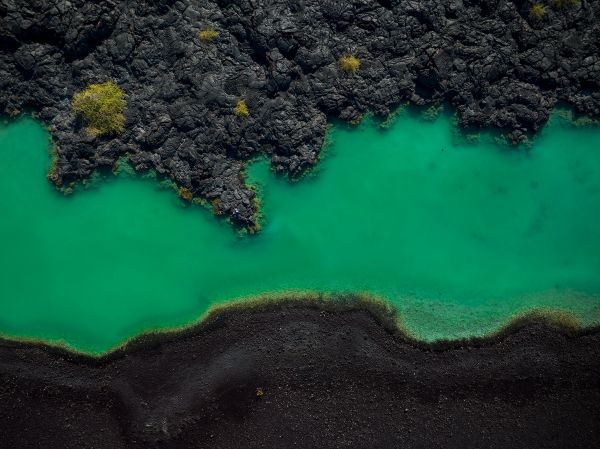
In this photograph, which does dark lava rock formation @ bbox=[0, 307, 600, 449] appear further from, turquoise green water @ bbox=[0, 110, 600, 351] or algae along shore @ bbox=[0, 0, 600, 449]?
turquoise green water @ bbox=[0, 110, 600, 351]

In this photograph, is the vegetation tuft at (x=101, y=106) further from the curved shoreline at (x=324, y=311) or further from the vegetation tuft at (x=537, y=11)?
the vegetation tuft at (x=537, y=11)

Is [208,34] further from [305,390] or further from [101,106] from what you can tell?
[305,390]

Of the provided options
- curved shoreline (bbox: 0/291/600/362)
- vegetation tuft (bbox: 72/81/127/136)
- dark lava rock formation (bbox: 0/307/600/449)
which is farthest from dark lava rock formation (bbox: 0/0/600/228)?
dark lava rock formation (bbox: 0/307/600/449)

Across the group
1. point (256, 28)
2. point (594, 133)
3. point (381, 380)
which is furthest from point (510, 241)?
point (256, 28)

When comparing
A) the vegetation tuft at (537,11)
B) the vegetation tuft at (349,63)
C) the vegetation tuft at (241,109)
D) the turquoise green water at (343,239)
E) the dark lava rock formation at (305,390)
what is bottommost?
the dark lava rock formation at (305,390)

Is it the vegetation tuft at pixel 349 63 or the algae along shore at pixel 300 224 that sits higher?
the vegetation tuft at pixel 349 63

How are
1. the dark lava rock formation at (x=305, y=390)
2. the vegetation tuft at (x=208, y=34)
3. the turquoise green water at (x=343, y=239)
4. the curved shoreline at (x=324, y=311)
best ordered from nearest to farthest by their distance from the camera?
the vegetation tuft at (x=208, y=34), the dark lava rock formation at (x=305, y=390), the curved shoreline at (x=324, y=311), the turquoise green water at (x=343, y=239)

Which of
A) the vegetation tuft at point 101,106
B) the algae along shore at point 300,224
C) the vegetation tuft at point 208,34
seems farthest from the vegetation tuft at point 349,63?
the vegetation tuft at point 101,106
